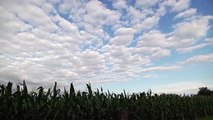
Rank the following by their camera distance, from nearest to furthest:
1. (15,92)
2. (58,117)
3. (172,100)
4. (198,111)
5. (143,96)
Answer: (15,92) < (58,117) < (143,96) < (172,100) < (198,111)

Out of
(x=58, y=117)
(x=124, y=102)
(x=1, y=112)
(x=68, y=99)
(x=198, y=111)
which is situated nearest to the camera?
(x=1, y=112)

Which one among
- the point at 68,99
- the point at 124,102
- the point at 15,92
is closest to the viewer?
the point at 15,92

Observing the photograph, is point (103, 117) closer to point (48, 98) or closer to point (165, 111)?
point (48, 98)

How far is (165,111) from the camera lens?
1462 cm

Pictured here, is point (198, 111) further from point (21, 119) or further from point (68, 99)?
point (21, 119)

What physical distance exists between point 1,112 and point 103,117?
4035 millimetres

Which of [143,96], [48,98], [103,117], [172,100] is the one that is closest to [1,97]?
[48,98]

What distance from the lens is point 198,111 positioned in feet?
68.0

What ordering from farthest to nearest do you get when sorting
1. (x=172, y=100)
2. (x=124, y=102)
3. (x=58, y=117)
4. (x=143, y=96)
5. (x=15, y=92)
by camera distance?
(x=172, y=100)
(x=143, y=96)
(x=124, y=102)
(x=58, y=117)
(x=15, y=92)

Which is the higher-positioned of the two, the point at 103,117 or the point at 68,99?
the point at 68,99

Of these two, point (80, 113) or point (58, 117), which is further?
point (80, 113)

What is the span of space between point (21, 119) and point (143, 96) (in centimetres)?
781

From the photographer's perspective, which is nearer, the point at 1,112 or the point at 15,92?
the point at 1,112

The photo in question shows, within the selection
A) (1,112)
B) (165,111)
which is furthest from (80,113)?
(165,111)
